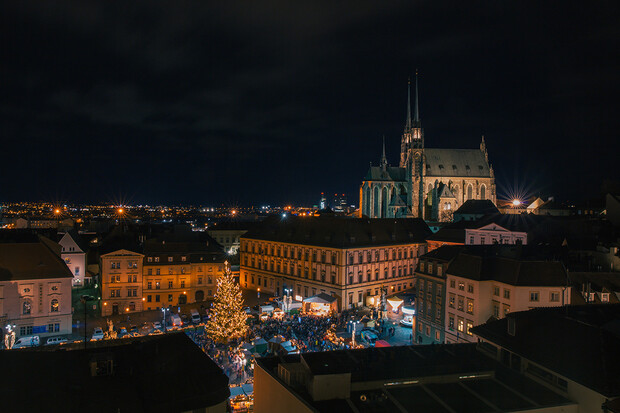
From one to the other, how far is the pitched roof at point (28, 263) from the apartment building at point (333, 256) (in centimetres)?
3010

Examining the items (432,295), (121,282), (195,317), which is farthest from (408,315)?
(121,282)

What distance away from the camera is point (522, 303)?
3459cm

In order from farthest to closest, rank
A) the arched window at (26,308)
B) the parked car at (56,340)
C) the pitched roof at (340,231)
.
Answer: the pitched roof at (340,231)
the arched window at (26,308)
the parked car at (56,340)

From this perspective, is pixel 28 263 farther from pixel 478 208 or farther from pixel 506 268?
pixel 478 208

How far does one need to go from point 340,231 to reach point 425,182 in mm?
63595

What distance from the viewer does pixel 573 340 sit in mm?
19828

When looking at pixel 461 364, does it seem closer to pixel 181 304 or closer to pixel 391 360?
pixel 391 360

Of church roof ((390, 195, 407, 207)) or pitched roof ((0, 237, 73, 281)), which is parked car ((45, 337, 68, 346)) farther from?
church roof ((390, 195, 407, 207))

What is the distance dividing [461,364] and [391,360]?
3.25 m

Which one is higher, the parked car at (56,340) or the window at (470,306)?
the window at (470,306)

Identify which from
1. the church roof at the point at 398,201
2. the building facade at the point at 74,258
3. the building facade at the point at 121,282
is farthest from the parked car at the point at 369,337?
the church roof at the point at 398,201

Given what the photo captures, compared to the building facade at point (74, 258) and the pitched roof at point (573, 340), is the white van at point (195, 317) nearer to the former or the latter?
the building facade at point (74, 258)

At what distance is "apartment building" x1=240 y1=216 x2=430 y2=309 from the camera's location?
59.6m

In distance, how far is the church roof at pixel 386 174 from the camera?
402 feet
